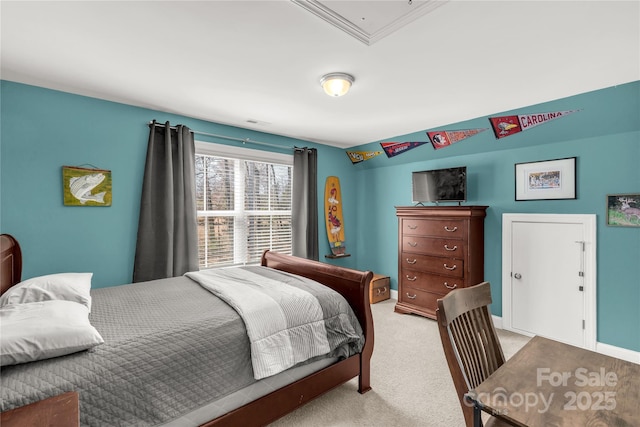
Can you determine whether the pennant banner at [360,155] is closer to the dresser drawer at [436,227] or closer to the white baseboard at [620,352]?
the dresser drawer at [436,227]

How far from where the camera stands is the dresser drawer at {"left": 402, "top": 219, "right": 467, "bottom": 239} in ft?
11.4

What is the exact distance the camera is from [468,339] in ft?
4.34

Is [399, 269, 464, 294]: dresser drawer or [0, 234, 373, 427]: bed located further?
[399, 269, 464, 294]: dresser drawer

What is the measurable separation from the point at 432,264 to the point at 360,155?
210 cm

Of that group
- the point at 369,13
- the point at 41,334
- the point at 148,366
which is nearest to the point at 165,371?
the point at 148,366

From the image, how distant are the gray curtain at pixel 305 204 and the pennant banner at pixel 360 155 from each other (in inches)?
31.2

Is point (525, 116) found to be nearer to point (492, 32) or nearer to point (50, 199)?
point (492, 32)

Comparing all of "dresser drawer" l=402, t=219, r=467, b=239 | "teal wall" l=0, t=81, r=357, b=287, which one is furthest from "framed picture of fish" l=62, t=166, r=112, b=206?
"dresser drawer" l=402, t=219, r=467, b=239

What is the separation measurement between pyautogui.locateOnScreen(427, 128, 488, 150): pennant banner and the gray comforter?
2784 millimetres

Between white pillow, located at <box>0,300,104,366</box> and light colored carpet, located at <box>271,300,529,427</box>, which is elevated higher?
white pillow, located at <box>0,300,104,366</box>

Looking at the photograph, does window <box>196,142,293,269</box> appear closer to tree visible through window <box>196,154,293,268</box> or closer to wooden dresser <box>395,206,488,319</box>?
tree visible through window <box>196,154,293,268</box>

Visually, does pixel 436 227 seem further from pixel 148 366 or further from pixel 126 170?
pixel 126 170

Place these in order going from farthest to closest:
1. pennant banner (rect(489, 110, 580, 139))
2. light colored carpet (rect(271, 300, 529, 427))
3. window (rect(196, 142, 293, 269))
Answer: window (rect(196, 142, 293, 269)) < pennant banner (rect(489, 110, 580, 139)) < light colored carpet (rect(271, 300, 529, 427))

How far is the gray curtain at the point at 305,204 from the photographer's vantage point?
14.0ft
